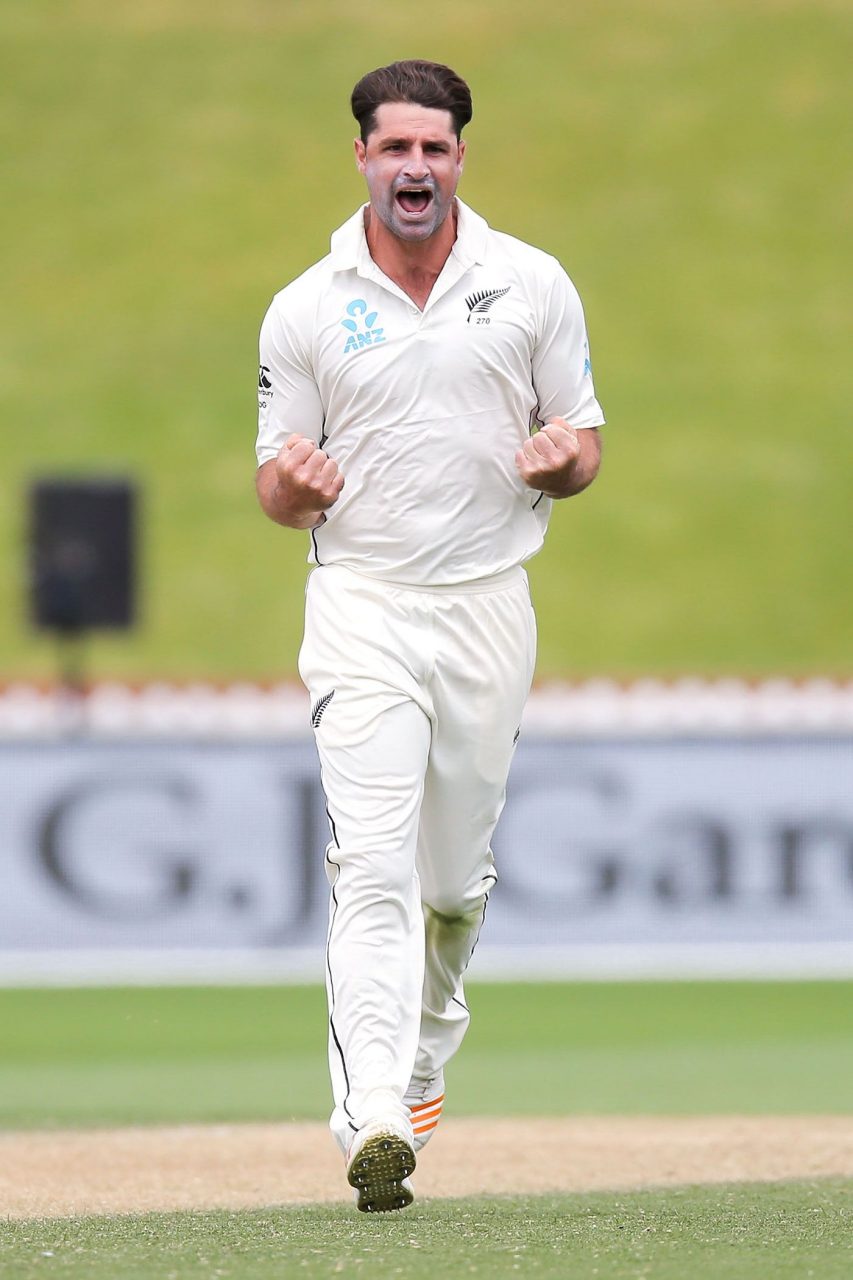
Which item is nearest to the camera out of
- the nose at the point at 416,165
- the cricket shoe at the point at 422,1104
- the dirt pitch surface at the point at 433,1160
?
the nose at the point at 416,165

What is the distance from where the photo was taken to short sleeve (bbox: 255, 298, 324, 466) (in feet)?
17.5

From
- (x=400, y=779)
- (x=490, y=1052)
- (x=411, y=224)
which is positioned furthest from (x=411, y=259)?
(x=490, y=1052)

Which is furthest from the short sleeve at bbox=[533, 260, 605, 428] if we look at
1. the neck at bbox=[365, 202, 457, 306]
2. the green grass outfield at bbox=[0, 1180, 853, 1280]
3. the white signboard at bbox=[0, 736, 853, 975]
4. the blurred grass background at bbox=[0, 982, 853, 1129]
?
the white signboard at bbox=[0, 736, 853, 975]

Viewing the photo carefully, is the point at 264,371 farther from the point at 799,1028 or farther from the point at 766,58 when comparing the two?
the point at 766,58

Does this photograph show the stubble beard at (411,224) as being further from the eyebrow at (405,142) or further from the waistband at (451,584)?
the waistband at (451,584)

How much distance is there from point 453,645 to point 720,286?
27.9 m

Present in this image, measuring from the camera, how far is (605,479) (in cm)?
3028

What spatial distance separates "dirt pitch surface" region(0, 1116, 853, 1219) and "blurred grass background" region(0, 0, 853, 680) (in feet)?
61.3

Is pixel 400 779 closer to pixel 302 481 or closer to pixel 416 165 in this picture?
pixel 302 481

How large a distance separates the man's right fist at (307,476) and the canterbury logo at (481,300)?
51 cm

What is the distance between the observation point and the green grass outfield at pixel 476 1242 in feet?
14.6

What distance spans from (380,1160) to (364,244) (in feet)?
6.89

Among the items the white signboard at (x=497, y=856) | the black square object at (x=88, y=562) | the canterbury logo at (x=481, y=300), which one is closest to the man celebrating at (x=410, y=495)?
the canterbury logo at (x=481, y=300)

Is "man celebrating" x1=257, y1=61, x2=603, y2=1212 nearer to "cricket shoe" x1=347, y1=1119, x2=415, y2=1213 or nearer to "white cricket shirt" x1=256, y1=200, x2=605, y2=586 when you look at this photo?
"white cricket shirt" x1=256, y1=200, x2=605, y2=586
